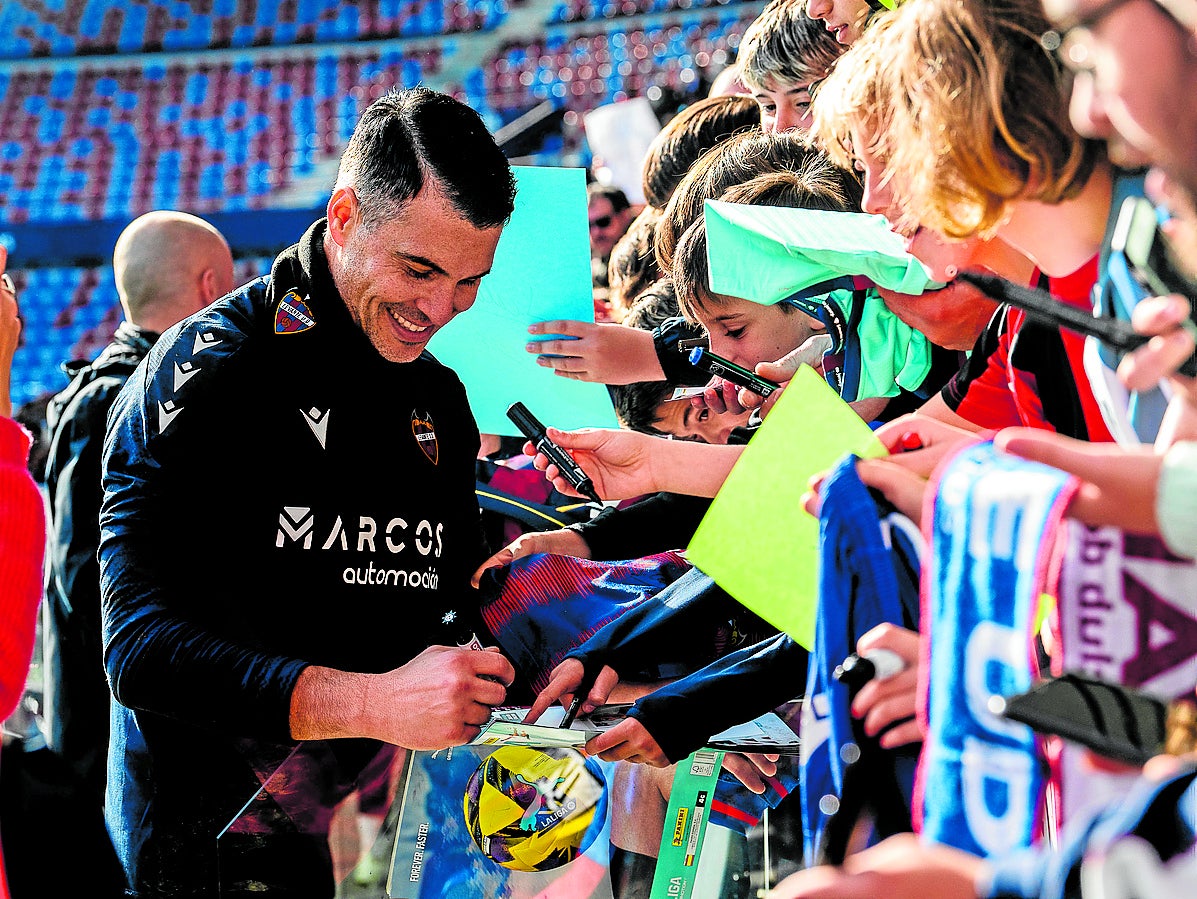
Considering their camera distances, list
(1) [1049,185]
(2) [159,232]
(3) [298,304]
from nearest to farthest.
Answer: (1) [1049,185] < (3) [298,304] < (2) [159,232]

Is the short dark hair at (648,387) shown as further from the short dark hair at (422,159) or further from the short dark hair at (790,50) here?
the short dark hair at (422,159)

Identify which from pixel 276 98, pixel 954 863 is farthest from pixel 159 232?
pixel 276 98

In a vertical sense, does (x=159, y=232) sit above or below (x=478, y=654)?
above

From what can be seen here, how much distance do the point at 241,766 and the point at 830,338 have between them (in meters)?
0.93

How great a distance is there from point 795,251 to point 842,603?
513mm

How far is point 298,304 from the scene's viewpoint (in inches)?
60.1

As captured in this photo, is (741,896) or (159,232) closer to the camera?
(741,896)

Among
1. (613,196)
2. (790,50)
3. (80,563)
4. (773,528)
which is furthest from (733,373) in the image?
(613,196)

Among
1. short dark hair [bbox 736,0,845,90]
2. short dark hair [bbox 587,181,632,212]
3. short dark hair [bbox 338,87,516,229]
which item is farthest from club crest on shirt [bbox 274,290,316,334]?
short dark hair [bbox 587,181,632,212]

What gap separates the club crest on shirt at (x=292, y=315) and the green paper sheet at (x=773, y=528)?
27.1 inches

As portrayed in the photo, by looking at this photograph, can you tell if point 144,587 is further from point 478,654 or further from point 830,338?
point 830,338

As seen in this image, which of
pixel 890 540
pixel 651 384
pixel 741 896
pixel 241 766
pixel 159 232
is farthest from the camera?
pixel 159 232

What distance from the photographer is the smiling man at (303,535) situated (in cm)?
131

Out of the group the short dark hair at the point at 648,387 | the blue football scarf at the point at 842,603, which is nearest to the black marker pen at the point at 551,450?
the short dark hair at the point at 648,387
